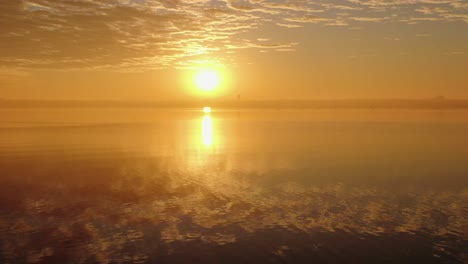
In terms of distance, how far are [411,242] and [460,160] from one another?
106ft

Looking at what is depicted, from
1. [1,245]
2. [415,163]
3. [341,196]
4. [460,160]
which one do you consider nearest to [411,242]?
[341,196]

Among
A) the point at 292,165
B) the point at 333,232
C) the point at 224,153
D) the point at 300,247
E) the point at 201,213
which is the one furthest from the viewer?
the point at 224,153

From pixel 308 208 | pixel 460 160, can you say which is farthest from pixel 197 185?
pixel 460 160

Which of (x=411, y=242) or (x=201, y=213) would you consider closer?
(x=411, y=242)

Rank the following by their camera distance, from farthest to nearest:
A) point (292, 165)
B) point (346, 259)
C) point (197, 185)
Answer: point (292, 165) → point (197, 185) → point (346, 259)

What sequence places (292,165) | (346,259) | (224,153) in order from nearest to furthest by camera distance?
(346,259) < (292,165) < (224,153)

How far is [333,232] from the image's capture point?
2278 centimetres

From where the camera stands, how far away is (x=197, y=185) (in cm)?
3478

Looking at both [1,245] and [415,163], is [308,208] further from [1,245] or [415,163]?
[415,163]

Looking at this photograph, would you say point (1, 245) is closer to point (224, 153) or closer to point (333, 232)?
point (333, 232)

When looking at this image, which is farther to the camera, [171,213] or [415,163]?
[415,163]

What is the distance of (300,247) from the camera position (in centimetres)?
2058

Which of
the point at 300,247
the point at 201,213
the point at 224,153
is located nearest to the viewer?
the point at 300,247

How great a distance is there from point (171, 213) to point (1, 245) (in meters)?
9.84
